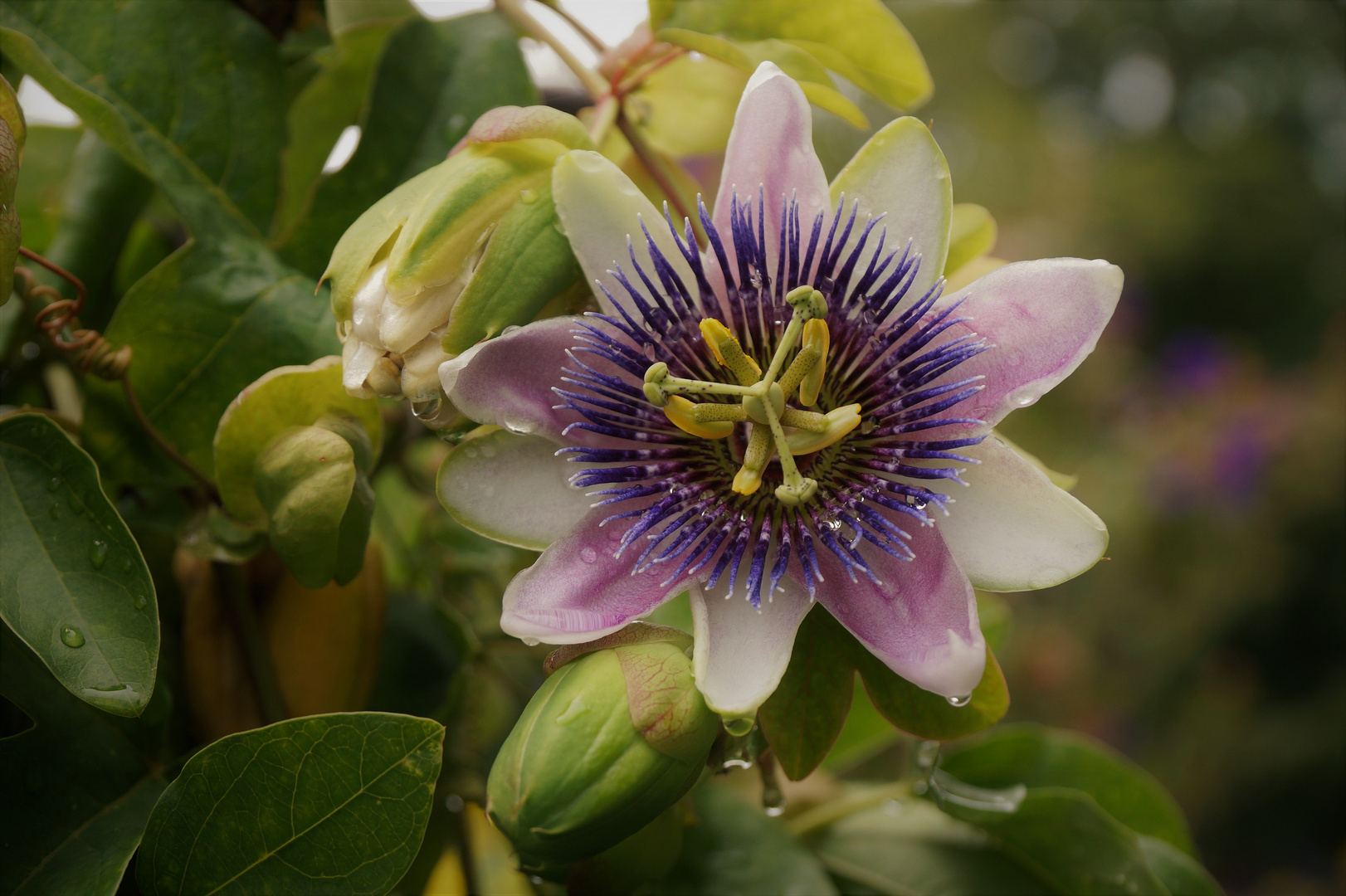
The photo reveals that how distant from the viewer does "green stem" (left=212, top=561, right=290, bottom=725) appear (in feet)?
2.46

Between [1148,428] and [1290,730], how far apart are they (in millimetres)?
1418

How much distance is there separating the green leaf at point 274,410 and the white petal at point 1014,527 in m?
0.41

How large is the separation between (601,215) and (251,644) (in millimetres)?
431

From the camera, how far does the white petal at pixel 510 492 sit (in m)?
0.63

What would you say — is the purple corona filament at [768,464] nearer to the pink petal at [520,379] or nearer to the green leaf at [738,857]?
the pink petal at [520,379]

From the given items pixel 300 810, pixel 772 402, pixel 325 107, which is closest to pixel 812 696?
pixel 772 402

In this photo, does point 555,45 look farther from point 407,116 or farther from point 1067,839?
point 1067,839

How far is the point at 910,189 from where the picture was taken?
65 cm

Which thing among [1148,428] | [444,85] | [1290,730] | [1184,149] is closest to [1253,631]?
[1290,730]

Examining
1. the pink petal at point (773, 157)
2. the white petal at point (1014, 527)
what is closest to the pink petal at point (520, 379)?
the pink petal at point (773, 157)

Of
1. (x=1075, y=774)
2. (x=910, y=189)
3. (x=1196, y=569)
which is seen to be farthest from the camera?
(x=1196, y=569)

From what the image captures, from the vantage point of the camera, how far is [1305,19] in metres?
8.61

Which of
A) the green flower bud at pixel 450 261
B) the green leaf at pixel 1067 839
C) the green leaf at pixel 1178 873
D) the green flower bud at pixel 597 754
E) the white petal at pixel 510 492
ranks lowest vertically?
the green leaf at pixel 1178 873

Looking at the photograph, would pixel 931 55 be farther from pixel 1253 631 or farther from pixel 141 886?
pixel 141 886
